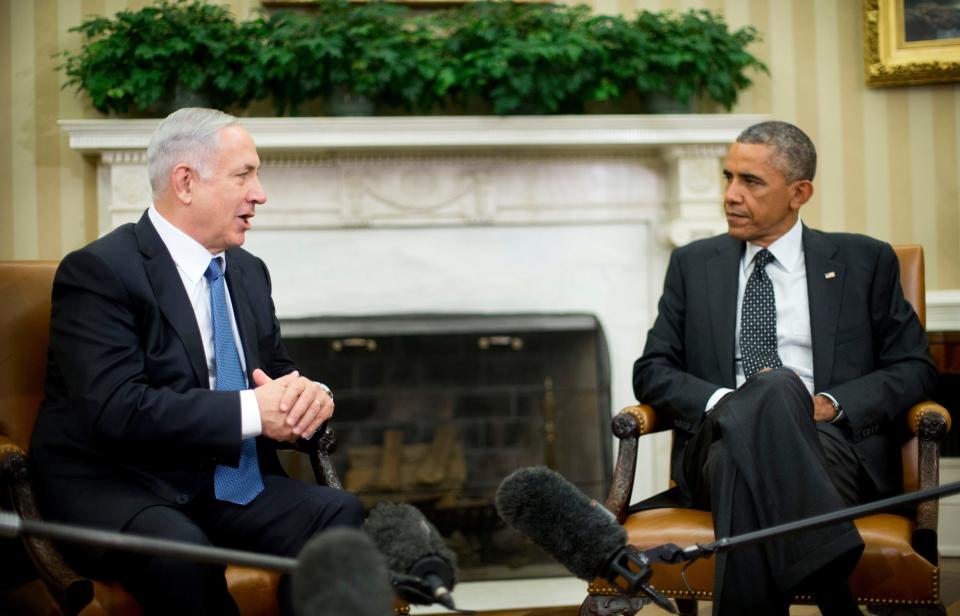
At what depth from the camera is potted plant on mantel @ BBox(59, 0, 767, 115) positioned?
→ 3330 mm

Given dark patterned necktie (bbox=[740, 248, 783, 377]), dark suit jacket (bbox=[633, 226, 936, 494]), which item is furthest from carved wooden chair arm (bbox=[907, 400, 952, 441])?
dark patterned necktie (bbox=[740, 248, 783, 377])

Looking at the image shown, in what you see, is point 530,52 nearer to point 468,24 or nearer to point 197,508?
point 468,24

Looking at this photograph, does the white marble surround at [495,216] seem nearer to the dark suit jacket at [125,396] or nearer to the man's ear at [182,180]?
the man's ear at [182,180]

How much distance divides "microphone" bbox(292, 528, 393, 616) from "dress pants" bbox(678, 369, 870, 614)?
102 cm

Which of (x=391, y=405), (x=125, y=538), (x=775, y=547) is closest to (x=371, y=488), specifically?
(x=391, y=405)

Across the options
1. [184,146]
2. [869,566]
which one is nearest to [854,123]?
[869,566]

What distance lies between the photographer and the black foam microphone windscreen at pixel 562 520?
4.55ft

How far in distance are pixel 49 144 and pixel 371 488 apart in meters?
1.63

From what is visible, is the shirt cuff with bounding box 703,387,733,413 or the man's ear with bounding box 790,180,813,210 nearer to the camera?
the shirt cuff with bounding box 703,387,733,413

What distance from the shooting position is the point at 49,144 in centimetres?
358

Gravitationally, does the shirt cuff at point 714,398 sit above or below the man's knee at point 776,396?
below

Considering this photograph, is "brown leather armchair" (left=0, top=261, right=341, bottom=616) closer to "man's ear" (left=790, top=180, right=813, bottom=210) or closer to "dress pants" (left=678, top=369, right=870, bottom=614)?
"dress pants" (left=678, top=369, right=870, bottom=614)

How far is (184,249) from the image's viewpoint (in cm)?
207

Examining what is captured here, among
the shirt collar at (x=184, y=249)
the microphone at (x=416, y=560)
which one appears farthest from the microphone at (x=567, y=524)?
the shirt collar at (x=184, y=249)
